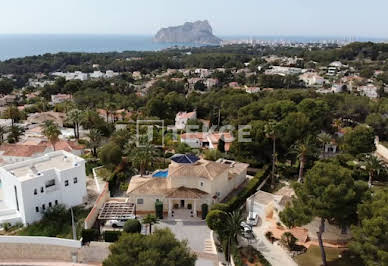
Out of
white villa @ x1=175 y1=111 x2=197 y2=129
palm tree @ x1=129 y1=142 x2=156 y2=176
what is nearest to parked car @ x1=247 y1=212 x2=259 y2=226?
palm tree @ x1=129 y1=142 x2=156 y2=176

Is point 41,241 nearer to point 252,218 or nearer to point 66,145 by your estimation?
point 252,218

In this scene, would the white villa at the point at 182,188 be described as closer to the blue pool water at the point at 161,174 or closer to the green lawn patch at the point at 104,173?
the blue pool water at the point at 161,174

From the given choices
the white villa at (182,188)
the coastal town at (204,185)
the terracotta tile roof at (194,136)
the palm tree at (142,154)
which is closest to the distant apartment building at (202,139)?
the terracotta tile roof at (194,136)

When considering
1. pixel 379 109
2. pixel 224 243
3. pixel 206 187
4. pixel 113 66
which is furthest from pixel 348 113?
pixel 113 66

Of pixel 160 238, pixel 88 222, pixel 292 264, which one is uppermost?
pixel 160 238

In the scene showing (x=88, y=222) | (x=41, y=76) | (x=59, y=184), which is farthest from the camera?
(x=41, y=76)

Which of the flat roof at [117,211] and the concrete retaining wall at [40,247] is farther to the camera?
the flat roof at [117,211]

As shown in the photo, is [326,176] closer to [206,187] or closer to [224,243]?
[224,243]

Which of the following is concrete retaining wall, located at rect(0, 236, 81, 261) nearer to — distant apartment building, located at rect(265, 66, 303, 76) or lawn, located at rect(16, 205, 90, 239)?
lawn, located at rect(16, 205, 90, 239)
